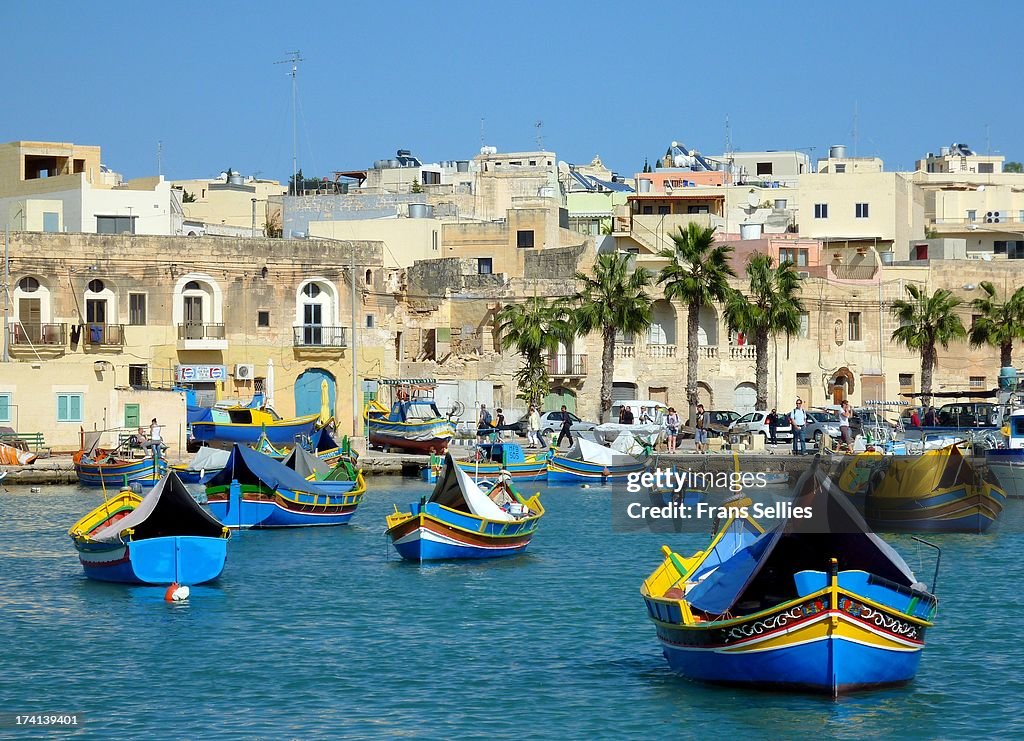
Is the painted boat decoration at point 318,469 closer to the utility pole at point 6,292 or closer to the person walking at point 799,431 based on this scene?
the person walking at point 799,431

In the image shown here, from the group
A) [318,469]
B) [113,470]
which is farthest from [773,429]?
[113,470]

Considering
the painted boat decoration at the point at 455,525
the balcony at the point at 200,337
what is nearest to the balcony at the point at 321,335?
the balcony at the point at 200,337

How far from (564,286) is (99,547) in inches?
1596

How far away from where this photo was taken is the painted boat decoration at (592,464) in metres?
53.1

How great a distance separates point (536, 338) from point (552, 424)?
3.85 metres

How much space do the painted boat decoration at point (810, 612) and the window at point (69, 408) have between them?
3605 centimetres

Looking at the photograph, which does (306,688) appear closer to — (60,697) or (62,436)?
(60,697)

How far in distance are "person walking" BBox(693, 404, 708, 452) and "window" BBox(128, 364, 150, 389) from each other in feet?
65.2

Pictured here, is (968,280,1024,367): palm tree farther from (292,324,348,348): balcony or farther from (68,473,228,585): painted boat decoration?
(68,473,228,585): painted boat decoration

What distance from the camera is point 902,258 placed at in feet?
262

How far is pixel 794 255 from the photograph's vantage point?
76.5 meters

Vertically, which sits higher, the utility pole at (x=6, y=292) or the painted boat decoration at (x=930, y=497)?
the utility pole at (x=6, y=292)

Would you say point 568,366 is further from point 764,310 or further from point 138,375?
point 138,375

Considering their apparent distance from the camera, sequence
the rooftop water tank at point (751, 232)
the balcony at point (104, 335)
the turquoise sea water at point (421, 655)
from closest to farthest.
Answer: the turquoise sea water at point (421, 655), the balcony at point (104, 335), the rooftop water tank at point (751, 232)
